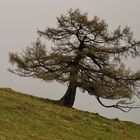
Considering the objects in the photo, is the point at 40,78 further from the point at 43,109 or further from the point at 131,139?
the point at 131,139

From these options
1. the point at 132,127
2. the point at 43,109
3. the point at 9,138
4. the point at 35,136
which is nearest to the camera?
the point at 9,138

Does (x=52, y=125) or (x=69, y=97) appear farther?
(x=69, y=97)

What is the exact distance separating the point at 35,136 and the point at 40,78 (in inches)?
704

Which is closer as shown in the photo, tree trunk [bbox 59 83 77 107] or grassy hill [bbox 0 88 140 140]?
grassy hill [bbox 0 88 140 140]

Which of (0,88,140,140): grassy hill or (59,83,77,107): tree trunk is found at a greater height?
(59,83,77,107): tree trunk

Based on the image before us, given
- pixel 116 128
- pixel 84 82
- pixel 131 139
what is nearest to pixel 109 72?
pixel 84 82

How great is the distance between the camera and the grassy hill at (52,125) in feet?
72.3

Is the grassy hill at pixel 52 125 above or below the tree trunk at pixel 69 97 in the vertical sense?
below

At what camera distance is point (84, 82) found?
3900 centimetres

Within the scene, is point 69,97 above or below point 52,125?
above

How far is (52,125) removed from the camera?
2553 centimetres

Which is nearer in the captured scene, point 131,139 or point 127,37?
point 131,139

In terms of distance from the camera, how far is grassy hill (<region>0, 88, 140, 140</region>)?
22031 millimetres

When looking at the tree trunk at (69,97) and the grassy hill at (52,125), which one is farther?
the tree trunk at (69,97)
